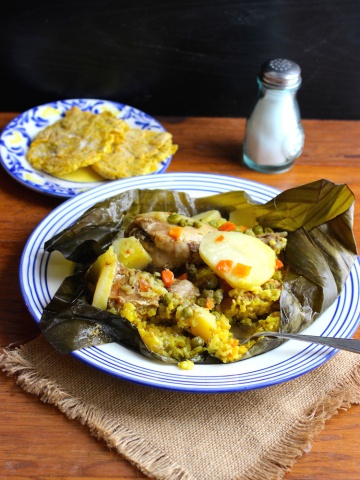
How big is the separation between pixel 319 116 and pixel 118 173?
→ 5.42 ft

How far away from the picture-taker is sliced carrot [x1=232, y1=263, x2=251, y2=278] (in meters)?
2.30

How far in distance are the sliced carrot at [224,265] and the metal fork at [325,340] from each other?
25 cm

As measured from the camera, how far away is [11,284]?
2641 millimetres

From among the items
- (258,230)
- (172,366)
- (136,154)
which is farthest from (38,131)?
(172,366)

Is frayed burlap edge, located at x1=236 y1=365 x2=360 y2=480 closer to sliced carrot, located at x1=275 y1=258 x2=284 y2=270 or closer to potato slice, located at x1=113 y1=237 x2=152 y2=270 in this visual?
sliced carrot, located at x1=275 y1=258 x2=284 y2=270

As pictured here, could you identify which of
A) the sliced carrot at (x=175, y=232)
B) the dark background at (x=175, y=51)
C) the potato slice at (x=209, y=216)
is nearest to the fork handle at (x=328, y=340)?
the sliced carrot at (x=175, y=232)

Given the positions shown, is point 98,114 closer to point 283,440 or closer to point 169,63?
point 169,63

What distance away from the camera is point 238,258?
234 centimetres

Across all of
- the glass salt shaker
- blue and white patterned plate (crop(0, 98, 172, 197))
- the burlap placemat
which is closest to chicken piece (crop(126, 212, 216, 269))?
the burlap placemat

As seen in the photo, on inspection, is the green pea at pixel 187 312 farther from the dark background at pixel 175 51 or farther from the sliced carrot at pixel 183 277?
the dark background at pixel 175 51

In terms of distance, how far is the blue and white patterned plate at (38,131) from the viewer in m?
3.18

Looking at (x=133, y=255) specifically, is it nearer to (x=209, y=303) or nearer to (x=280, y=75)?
(x=209, y=303)

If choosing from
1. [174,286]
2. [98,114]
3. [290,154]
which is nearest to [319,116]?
[290,154]

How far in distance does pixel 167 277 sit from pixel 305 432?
2.37ft
